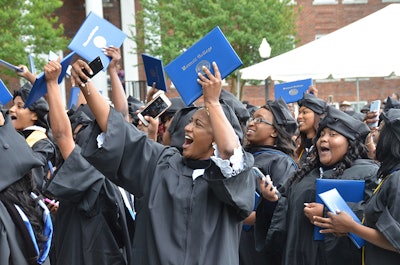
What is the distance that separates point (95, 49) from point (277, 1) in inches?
931

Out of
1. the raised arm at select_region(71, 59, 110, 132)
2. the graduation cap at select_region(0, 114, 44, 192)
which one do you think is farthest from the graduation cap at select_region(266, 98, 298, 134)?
the raised arm at select_region(71, 59, 110, 132)

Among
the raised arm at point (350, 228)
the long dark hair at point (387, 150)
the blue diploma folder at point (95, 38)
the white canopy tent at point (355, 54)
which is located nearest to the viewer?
the raised arm at point (350, 228)

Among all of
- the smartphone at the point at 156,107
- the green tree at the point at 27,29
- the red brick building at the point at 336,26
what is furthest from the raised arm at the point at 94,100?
the red brick building at the point at 336,26

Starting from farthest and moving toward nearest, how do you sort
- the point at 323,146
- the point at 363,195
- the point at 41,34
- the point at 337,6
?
1. the point at 337,6
2. the point at 41,34
3. the point at 323,146
4. the point at 363,195

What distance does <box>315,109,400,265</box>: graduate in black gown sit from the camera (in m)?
4.53

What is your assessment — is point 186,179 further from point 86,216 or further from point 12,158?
point 86,216

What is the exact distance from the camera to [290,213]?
5.54 meters

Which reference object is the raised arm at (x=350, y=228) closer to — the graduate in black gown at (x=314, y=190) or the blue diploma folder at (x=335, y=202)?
the blue diploma folder at (x=335, y=202)

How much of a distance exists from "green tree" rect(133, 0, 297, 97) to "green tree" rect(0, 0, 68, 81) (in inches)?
234

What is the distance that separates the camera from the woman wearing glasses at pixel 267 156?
5816 mm

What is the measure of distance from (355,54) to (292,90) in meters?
1.07

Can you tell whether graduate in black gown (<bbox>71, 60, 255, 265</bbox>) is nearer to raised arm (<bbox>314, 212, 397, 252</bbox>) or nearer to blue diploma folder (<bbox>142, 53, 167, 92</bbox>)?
raised arm (<bbox>314, 212, 397, 252</bbox>)

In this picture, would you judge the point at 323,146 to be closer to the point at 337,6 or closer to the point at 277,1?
the point at 277,1

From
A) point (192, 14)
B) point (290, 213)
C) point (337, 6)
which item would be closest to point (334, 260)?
Result: point (290, 213)
